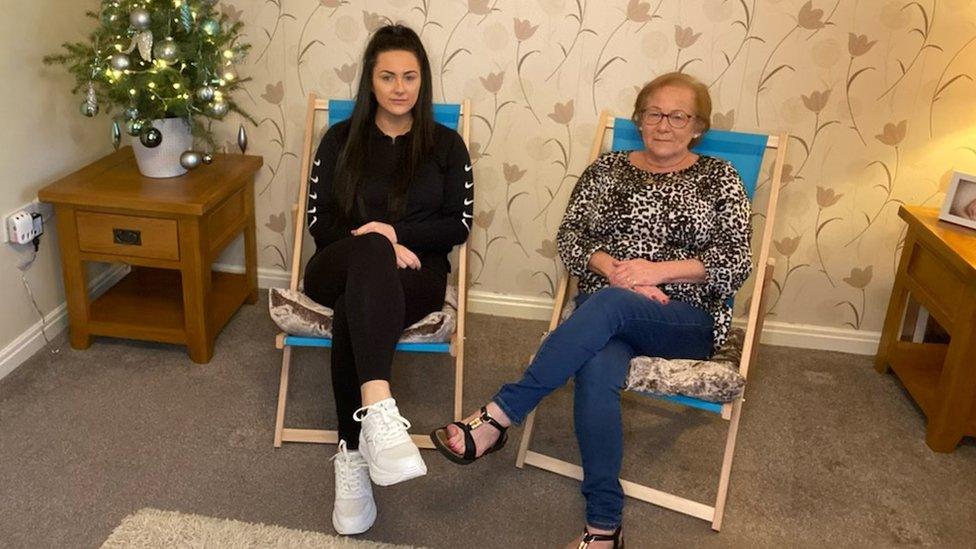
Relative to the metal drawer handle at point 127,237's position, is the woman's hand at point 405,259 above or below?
above

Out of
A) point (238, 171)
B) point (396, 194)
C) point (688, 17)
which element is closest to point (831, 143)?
point (688, 17)

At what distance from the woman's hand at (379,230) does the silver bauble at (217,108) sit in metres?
0.63

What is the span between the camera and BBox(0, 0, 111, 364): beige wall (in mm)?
2475

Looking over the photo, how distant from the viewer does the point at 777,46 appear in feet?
8.80

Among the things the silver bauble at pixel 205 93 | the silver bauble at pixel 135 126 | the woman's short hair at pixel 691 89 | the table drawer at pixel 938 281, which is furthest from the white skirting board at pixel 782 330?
the silver bauble at pixel 135 126

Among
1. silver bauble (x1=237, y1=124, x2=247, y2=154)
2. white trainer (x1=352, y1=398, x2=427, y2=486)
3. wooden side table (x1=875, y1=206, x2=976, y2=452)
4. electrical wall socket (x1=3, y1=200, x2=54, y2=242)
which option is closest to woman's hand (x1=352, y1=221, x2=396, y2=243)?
white trainer (x1=352, y1=398, x2=427, y2=486)

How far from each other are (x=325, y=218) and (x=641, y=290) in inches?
35.5

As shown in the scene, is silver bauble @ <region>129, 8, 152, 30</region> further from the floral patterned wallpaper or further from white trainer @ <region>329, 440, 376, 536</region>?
white trainer @ <region>329, 440, 376, 536</region>

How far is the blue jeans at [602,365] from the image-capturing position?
1.97 meters

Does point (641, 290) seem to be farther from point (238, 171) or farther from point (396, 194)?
point (238, 171)

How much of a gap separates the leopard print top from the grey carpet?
45 cm

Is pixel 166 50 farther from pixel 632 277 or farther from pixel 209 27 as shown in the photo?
pixel 632 277

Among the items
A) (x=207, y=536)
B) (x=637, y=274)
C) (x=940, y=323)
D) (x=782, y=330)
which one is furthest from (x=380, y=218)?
(x=940, y=323)

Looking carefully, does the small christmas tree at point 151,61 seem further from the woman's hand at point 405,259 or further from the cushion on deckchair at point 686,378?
the cushion on deckchair at point 686,378
